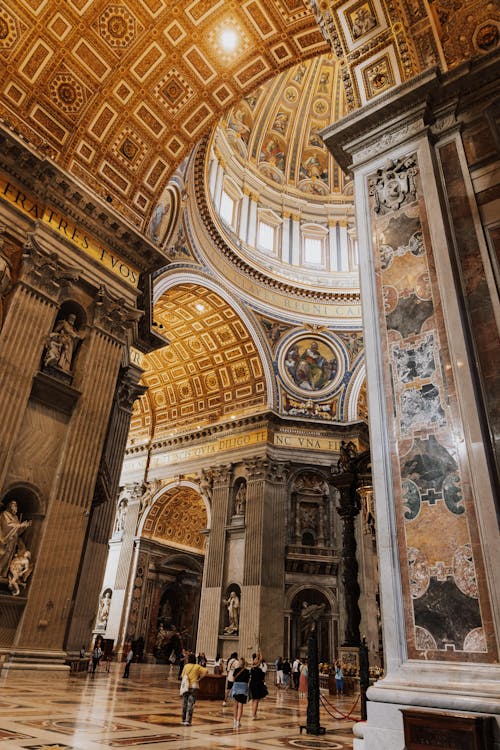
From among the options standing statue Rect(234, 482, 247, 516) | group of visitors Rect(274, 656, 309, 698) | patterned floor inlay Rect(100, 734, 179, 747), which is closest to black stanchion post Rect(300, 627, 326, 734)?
patterned floor inlay Rect(100, 734, 179, 747)

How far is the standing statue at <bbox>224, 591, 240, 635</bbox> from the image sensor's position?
19047mm

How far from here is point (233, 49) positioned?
1264cm

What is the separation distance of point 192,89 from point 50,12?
11.7ft

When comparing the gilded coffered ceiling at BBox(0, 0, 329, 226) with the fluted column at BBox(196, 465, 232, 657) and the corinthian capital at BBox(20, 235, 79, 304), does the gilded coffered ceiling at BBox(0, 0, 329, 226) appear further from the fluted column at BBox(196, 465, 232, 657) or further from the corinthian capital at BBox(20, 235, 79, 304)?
the fluted column at BBox(196, 465, 232, 657)

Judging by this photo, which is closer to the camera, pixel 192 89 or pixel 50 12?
pixel 50 12

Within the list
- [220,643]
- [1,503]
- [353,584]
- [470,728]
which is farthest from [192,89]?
[220,643]

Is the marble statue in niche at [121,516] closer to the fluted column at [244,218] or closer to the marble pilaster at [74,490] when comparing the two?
the marble pilaster at [74,490]

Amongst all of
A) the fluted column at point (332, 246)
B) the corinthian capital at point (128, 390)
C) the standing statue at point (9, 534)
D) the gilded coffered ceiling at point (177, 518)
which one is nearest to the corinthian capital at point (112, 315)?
the corinthian capital at point (128, 390)

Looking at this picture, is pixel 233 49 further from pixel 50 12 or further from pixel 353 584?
pixel 353 584

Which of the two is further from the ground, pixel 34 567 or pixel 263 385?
pixel 263 385

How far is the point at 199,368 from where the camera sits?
23438mm

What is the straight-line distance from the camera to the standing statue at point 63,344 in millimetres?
10445

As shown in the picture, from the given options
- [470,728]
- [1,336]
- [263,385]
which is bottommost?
[470,728]

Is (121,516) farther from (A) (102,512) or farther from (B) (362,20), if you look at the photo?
(B) (362,20)
